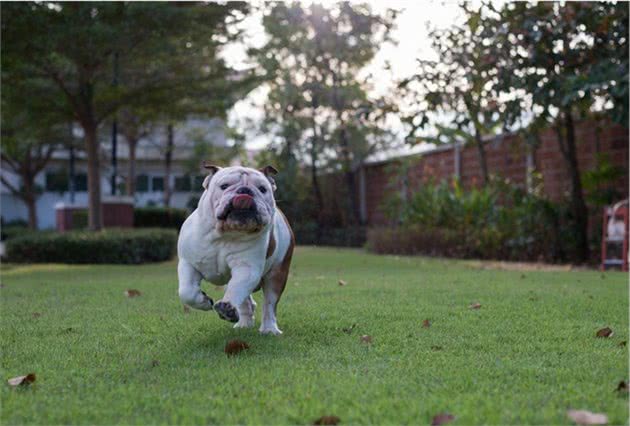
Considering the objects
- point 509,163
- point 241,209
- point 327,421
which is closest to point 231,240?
point 241,209

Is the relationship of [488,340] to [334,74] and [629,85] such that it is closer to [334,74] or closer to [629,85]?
[629,85]

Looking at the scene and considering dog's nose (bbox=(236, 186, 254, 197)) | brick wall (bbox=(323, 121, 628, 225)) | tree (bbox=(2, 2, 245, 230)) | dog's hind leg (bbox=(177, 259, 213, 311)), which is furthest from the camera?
brick wall (bbox=(323, 121, 628, 225))

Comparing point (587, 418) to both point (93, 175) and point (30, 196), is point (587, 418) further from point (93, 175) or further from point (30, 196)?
point (30, 196)

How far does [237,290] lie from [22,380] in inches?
52.5

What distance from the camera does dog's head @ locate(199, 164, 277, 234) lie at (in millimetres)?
4645

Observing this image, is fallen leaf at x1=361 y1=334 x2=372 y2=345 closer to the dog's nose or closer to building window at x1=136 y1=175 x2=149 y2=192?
the dog's nose

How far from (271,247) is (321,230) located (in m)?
20.8

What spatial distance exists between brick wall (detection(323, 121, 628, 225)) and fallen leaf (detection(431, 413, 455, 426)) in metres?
12.4

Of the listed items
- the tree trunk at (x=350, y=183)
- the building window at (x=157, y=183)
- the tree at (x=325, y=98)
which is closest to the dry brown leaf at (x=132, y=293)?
the tree at (x=325, y=98)

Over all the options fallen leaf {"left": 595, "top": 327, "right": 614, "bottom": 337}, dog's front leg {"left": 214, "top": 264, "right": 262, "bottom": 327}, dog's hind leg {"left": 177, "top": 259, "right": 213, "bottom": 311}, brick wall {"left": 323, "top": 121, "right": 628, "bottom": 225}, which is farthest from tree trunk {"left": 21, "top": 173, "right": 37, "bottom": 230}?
fallen leaf {"left": 595, "top": 327, "right": 614, "bottom": 337}

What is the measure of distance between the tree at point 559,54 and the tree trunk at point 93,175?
871cm

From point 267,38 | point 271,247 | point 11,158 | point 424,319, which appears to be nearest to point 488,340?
point 424,319

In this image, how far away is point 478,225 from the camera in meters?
16.8

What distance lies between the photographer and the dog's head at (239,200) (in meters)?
4.64
